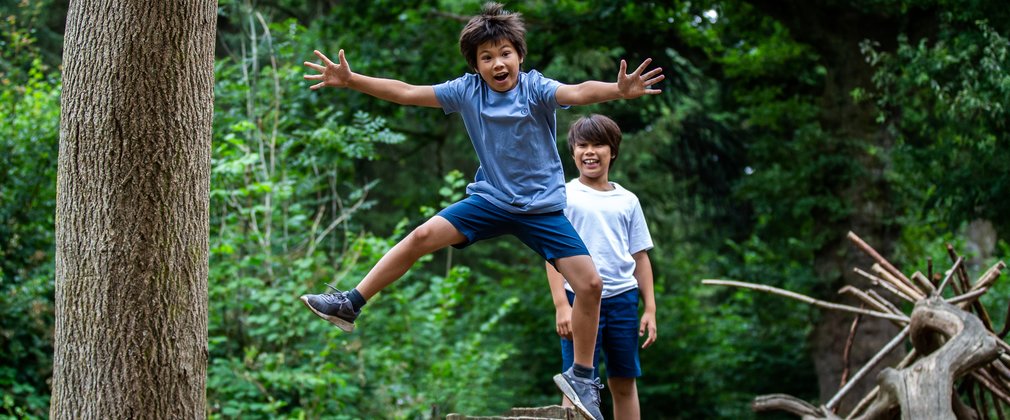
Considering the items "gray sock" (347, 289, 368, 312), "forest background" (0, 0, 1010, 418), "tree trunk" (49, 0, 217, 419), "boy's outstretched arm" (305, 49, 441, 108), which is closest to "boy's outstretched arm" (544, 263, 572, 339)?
"gray sock" (347, 289, 368, 312)

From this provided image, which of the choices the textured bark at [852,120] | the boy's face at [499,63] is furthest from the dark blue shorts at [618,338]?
the textured bark at [852,120]

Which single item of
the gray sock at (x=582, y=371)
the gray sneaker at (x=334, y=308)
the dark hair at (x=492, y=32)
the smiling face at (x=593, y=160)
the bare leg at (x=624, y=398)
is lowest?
the bare leg at (x=624, y=398)

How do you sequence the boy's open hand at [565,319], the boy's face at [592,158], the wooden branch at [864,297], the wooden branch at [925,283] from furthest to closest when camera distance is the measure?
the wooden branch at [864,297] → the wooden branch at [925,283] → the boy's face at [592,158] → the boy's open hand at [565,319]

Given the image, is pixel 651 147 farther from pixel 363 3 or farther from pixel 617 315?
pixel 617 315

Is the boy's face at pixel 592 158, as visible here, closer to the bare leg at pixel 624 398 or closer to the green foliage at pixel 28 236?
the bare leg at pixel 624 398

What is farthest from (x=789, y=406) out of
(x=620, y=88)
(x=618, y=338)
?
(x=620, y=88)

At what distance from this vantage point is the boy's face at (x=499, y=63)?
3.40 metres

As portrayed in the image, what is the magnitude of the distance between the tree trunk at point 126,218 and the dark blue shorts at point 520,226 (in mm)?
900

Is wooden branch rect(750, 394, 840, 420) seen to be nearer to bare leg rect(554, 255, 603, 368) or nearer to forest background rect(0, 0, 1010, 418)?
bare leg rect(554, 255, 603, 368)

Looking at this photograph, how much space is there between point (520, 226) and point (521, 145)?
28cm

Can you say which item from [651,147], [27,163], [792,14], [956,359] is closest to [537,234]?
[956,359]

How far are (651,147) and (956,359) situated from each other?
7946 mm

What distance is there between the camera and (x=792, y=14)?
32.9 feet

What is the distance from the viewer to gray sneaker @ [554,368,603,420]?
3482 millimetres
